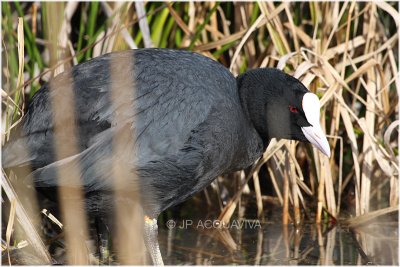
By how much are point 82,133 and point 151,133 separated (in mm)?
219

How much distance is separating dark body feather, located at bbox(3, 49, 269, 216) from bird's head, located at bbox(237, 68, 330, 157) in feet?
0.40

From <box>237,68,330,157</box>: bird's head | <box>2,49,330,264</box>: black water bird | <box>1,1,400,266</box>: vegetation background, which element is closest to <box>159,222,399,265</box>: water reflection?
<box>1,1,400,266</box>: vegetation background

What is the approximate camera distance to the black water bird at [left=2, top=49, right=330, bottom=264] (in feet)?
8.86

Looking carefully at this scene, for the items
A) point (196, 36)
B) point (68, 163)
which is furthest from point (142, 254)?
point (196, 36)

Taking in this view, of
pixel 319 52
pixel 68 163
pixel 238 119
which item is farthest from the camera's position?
pixel 319 52

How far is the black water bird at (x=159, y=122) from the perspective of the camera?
270 centimetres

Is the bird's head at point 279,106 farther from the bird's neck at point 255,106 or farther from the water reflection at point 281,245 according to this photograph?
the water reflection at point 281,245

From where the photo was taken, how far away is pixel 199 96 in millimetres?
2799

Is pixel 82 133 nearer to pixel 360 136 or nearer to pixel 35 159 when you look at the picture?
pixel 35 159

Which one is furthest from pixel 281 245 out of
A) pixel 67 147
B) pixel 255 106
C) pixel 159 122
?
pixel 67 147

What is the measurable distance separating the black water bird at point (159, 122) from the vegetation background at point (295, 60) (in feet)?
1.35

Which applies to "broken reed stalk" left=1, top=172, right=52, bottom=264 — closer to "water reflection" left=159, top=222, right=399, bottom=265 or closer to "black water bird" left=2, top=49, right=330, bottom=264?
"black water bird" left=2, top=49, right=330, bottom=264

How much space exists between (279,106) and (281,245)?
0.67 metres

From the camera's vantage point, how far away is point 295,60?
350cm
